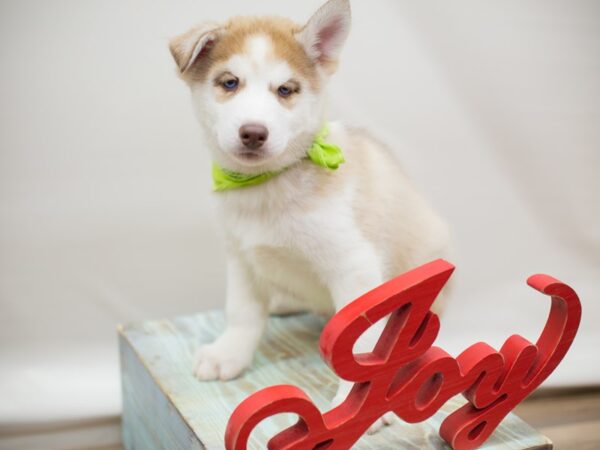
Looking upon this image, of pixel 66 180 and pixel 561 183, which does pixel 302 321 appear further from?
pixel 561 183

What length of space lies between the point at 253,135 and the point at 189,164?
101cm

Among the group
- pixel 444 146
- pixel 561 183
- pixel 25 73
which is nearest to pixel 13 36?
pixel 25 73

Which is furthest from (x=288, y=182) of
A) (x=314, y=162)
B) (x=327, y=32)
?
(x=327, y=32)

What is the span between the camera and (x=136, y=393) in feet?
6.09

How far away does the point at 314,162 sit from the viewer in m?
1.57

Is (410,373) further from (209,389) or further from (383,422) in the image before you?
(209,389)

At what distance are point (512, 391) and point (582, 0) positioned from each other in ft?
4.86

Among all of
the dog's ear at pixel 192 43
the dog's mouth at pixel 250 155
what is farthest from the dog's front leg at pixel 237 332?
the dog's ear at pixel 192 43

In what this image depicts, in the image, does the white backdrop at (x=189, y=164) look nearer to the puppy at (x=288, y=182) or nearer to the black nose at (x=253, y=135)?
the puppy at (x=288, y=182)

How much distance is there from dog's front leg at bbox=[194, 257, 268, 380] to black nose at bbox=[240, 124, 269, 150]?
1.45ft

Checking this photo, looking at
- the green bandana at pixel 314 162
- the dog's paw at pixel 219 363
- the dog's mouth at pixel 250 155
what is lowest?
the dog's paw at pixel 219 363

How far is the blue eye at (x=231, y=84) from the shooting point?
1452 mm

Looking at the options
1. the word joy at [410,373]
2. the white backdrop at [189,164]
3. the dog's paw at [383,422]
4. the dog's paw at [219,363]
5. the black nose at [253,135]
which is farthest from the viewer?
the white backdrop at [189,164]

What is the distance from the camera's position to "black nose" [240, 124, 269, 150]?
1360 millimetres
